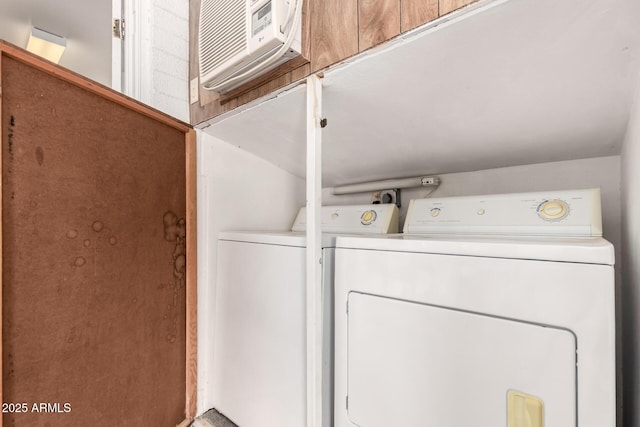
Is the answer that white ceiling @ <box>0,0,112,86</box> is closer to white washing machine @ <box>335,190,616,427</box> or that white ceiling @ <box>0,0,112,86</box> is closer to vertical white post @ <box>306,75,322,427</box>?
vertical white post @ <box>306,75,322,427</box>

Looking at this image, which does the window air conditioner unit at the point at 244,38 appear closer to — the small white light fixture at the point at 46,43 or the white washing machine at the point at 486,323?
the white washing machine at the point at 486,323

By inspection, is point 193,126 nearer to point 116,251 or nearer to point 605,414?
point 116,251

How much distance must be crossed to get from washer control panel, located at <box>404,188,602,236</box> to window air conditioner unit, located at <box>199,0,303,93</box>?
0.87 meters

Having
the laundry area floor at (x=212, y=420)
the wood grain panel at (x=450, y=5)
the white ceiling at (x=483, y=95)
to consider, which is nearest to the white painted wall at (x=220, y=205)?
the laundry area floor at (x=212, y=420)

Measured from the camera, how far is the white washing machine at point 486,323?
0.65 m

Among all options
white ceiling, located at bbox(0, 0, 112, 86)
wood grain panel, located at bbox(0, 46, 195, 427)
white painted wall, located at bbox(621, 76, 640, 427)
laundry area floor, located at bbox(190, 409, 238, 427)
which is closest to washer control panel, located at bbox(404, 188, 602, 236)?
white painted wall, located at bbox(621, 76, 640, 427)

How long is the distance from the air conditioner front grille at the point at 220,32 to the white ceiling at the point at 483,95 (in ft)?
0.77

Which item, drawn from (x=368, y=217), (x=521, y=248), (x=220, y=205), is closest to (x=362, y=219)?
(x=368, y=217)

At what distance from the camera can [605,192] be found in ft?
3.88

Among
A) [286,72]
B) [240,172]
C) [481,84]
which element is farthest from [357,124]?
[240,172]

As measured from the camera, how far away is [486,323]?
76cm

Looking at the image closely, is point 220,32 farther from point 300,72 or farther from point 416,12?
point 416,12

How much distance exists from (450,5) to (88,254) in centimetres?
134

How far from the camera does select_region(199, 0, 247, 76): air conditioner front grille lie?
1.17m
